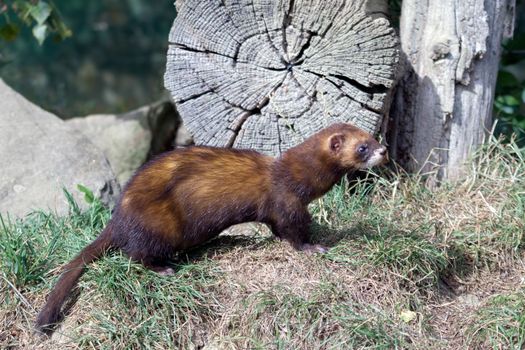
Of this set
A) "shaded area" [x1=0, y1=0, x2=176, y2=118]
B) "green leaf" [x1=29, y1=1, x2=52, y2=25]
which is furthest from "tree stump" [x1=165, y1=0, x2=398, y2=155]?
"shaded area" [x1=0, y1=0, x2=176, y2=118]

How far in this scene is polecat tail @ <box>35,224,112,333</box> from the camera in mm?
4914

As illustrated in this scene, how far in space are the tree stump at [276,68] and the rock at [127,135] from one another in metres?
2.60

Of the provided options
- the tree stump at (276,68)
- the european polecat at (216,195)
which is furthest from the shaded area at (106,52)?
the european polecat at (216,195)

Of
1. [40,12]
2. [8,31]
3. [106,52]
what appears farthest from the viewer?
[106,52]

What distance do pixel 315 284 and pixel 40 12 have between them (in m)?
3.97

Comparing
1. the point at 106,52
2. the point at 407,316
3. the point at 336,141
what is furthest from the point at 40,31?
the point at 106,52

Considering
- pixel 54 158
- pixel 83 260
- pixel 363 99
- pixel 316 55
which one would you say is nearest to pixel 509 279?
pixel 363 99

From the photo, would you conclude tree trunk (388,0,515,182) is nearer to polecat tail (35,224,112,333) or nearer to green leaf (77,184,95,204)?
green leaf (77,184,95,204)

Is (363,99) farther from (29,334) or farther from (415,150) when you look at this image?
(29,334)

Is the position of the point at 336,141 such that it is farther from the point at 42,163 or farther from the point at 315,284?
the point at 42,163

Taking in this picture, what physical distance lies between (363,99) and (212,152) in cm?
121

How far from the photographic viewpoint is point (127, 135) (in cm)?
876

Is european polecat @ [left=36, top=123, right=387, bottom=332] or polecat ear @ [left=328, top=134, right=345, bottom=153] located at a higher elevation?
polecat ear @ [left=328, top=134, right=345, bottom=153]

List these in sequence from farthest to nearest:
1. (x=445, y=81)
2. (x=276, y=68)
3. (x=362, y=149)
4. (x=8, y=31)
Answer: (x=8, y=31) → (x=445, y=81) → (x=276, y=68) → (x=362, y=149)
